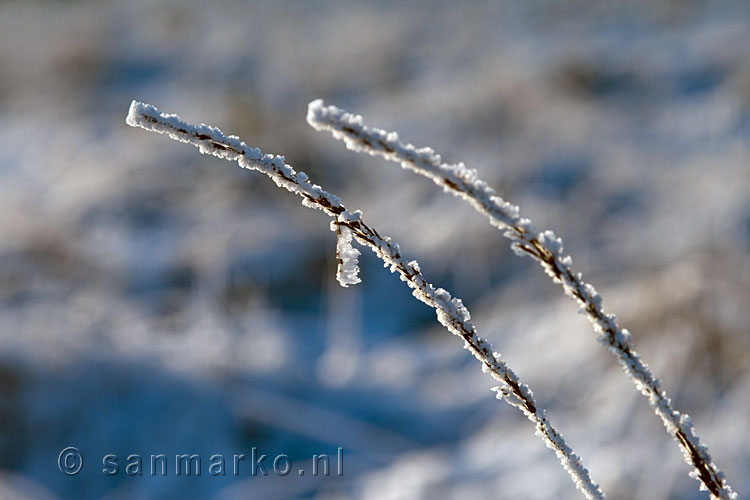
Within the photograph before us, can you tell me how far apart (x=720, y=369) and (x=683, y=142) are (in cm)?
308

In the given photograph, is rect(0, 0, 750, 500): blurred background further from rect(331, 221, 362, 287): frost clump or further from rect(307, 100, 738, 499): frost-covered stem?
rect(331, 221, 362, 287): frost clump

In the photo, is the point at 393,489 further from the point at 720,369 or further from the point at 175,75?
the point at 175,75

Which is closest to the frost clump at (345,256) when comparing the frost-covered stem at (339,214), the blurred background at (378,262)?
the frost-covered stem at (339,214)

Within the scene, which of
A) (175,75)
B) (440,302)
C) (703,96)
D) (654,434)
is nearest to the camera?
(440,302)

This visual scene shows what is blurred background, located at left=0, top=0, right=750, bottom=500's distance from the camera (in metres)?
2.57

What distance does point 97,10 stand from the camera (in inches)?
399

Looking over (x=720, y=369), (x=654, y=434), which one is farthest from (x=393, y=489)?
(x=720, y=369)

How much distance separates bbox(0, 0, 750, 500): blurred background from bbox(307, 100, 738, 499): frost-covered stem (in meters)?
1.11

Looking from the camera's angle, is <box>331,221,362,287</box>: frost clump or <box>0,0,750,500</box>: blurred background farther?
<box>0,0,750,500</box>: blurred background

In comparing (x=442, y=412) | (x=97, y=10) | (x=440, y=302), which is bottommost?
(x=440, y=302)

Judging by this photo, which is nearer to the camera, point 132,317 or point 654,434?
point 654,434

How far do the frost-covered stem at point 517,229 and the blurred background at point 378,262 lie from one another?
1.11m

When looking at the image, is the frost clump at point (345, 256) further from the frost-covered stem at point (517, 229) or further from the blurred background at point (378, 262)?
the blurred background at point (378, 262)

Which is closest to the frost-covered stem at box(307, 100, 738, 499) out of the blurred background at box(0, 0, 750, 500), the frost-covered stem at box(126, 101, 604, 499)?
the frost-covered stem at box(126, 101, 604, 499)
